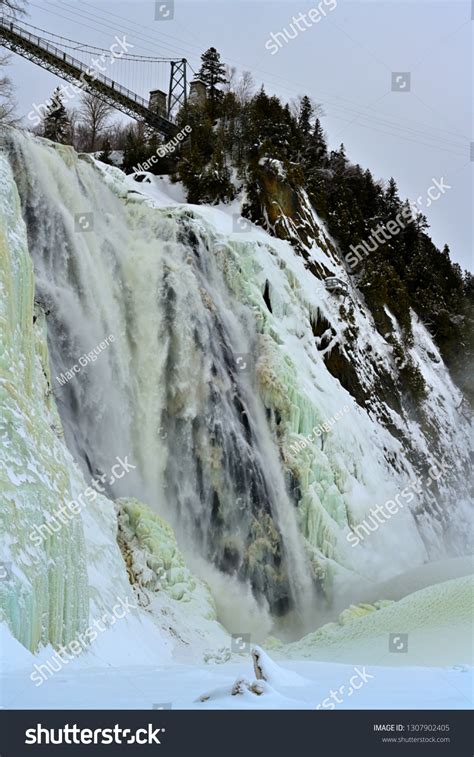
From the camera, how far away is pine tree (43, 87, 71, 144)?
3491 centimetres

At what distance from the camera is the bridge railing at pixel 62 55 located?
27.2 metres

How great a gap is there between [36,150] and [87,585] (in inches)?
461

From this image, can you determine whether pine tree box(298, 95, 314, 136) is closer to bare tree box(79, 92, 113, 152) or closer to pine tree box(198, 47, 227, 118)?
pine tree box(198, 47, 227, 118)

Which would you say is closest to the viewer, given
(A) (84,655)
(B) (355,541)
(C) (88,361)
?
(A) (84,655)

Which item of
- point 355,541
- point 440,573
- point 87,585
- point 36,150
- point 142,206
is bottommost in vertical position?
point 440,573

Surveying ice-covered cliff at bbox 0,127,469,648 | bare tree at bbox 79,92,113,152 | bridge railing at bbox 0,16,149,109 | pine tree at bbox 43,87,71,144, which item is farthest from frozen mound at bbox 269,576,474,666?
bare tree at bbox 79,92,113,152

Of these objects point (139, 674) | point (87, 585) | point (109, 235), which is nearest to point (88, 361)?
point (109, 235)

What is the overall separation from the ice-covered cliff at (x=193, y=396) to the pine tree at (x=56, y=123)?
46.0ft

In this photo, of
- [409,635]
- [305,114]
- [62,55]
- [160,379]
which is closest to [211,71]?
[305,114]

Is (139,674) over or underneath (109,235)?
underneath

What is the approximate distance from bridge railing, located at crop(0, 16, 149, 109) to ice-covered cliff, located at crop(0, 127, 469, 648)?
9.70m

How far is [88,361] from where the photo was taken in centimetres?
1645

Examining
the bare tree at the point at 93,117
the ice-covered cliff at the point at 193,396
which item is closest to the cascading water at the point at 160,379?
the ice-covered cliff at the point at 193,396

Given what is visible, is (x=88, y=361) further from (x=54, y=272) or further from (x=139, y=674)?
(x=139, y=674)
